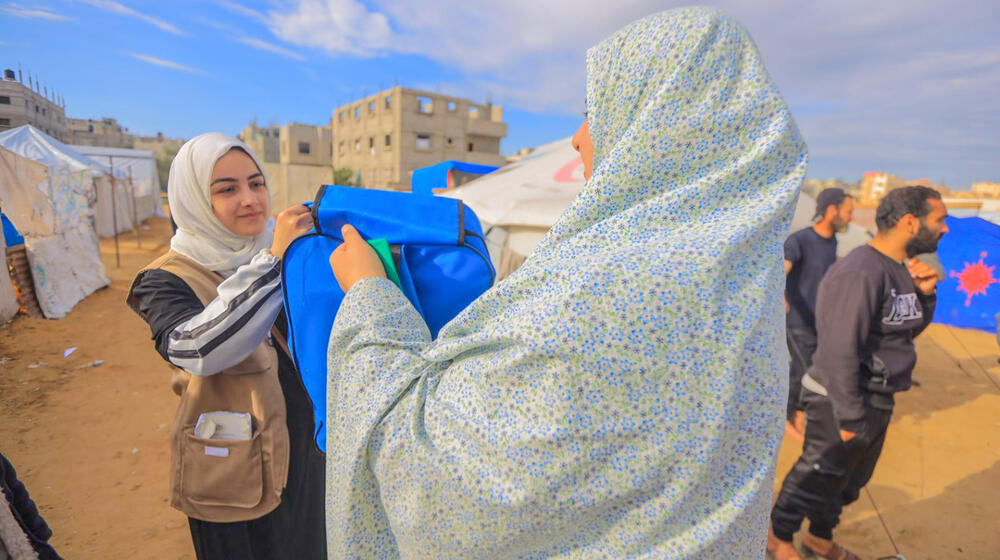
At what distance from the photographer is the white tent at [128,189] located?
47.9ft

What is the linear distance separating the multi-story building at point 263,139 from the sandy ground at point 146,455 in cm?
4289

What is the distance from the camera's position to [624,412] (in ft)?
2.42

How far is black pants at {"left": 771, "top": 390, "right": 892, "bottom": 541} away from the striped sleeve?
109 inches

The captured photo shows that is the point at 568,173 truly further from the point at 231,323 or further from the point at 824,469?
the point at 231,323

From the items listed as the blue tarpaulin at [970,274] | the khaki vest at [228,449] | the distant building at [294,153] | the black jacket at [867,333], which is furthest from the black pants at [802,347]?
the distant building at [294,153]

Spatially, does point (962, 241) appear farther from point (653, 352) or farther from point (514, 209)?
point (653, 352)

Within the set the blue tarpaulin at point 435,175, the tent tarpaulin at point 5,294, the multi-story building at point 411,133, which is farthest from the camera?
→ the multi-story building at point 411,133


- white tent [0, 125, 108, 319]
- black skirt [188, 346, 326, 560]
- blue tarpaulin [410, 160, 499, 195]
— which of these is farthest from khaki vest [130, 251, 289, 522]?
blue tarpaulin [410, 160, 499, 195]

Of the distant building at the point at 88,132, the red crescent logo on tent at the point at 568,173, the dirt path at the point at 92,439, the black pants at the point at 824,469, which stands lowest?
the dirt path at the point at 92,439

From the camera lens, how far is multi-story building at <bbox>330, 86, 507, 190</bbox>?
31.9 meters

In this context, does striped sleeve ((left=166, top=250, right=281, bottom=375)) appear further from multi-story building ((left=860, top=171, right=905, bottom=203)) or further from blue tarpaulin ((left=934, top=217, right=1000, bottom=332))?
multi-story building ((left=860, top=171, right=905, bottom=203))

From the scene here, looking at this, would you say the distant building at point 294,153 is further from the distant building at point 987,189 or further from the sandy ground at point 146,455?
the distant building at point 987,189

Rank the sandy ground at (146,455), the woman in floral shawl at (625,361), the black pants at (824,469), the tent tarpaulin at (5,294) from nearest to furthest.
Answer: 1. the woman in floral shawl at (625,361)
2. the black pants at (824,469)
3. the tent tarpaulin at (5,294)
4. the sandy ground at (146,455)

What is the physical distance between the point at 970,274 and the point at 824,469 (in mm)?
6976
